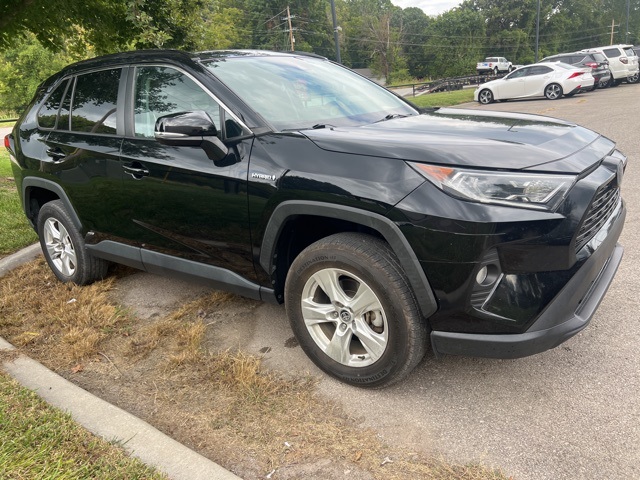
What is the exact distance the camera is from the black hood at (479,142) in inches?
94.0

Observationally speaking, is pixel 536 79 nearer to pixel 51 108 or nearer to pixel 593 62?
pixel 593 62

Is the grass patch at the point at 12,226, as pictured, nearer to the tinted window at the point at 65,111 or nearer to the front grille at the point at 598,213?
the tinted window at the point at 65,111

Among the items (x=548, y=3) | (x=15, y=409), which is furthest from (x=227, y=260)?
(x=548, y=3)

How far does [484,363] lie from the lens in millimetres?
3004

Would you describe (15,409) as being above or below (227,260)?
below

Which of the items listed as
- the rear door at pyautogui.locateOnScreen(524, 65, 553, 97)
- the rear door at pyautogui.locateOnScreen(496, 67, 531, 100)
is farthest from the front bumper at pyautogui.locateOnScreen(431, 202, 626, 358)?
the rear door at pyautogui.locateOnScreen(496, 67, 531, 100)

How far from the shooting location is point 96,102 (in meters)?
3.94

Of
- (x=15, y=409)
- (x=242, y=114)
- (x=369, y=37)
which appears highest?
(x=369, y=37)

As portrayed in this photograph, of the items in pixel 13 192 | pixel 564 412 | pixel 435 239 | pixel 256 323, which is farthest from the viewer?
pixel 13 192

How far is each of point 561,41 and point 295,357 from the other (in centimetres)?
9206

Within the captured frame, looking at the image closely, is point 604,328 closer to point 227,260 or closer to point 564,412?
point 564,412

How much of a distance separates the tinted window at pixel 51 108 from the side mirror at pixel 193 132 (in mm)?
1864

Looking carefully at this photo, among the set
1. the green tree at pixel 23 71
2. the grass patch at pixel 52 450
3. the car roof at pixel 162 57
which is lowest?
the grass patch at pixel 52 450

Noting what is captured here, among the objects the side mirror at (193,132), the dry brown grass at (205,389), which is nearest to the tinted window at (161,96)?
the side mirror at (193,132)
